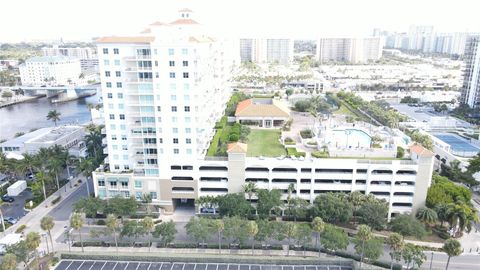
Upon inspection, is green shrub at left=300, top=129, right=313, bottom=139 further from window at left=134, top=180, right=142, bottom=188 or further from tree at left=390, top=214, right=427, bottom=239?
window at left=134, top=180, right=142, bottom=188

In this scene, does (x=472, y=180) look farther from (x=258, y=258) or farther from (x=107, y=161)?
(x=107, y=161)

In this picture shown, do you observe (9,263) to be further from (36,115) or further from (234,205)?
(36,115)

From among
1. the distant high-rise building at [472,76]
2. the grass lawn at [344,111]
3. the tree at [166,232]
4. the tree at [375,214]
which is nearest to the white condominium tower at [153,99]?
the tree at [166,232]

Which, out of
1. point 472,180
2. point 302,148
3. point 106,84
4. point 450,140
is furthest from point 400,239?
point 450,140

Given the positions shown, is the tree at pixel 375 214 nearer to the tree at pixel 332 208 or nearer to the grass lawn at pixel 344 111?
the tree at pixel 332 208

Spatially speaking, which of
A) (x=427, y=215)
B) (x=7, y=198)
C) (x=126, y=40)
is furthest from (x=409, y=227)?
(x=7, y=198)

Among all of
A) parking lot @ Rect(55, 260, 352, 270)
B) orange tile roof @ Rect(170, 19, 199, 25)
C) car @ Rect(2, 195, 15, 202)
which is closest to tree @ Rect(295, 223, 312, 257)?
parking lot @ Rect(55, 260, 352, 270)
